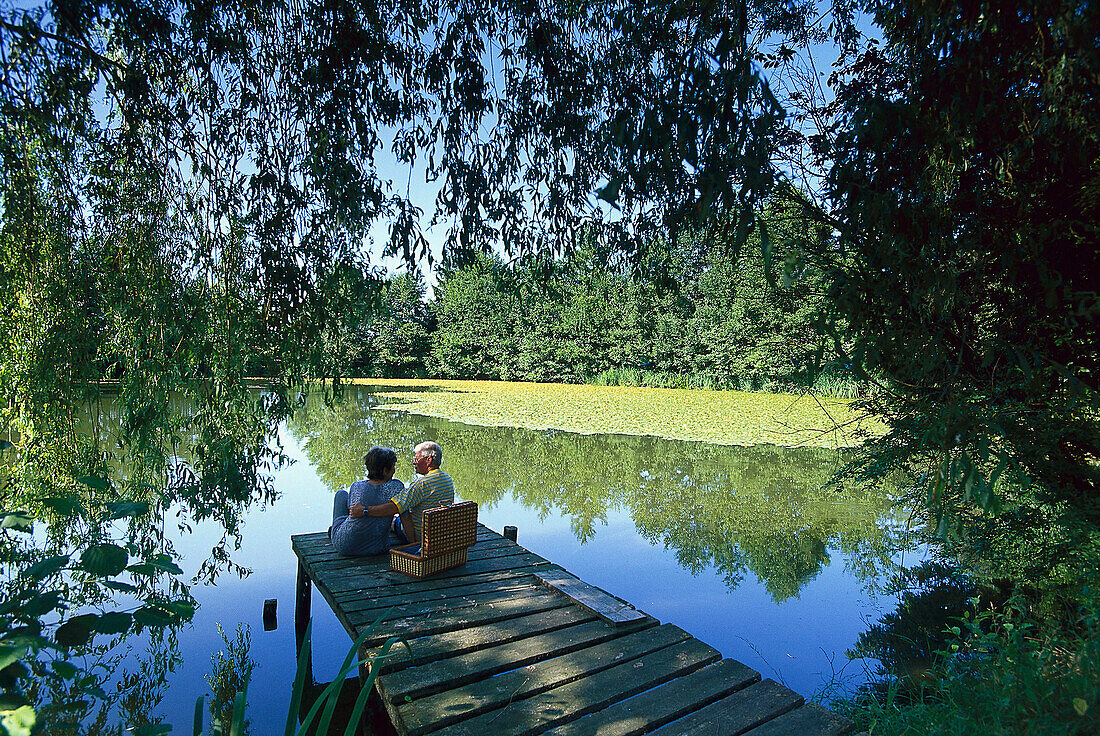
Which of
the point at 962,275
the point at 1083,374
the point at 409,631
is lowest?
the point at 409,631

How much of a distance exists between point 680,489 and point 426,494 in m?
4.93

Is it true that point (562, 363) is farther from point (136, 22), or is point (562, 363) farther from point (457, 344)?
point (136, 22)

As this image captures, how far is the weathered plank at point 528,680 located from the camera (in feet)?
A: 8.32

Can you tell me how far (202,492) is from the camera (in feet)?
10.7

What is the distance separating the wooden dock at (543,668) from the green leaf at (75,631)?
1.38 m

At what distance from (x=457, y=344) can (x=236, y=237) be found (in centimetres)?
2890

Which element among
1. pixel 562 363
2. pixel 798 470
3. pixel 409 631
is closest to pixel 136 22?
pixel 409 631

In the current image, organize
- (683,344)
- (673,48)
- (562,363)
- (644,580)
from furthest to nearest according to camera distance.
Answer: (562,363)
(683,344)
(644,580)
(673,48)

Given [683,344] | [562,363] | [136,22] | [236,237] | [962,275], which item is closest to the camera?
[136,22]

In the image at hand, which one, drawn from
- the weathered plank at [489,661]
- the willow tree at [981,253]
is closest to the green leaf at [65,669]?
the weathered plank at [489,661]

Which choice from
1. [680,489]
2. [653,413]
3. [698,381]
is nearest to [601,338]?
[698,381]

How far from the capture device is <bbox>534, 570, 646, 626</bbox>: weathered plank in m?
3.48

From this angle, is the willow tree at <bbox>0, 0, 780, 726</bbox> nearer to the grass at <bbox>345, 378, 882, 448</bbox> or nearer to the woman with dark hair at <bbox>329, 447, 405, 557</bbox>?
the woman with dark hair at <bbox>329, 447, 405, 557</bbox>

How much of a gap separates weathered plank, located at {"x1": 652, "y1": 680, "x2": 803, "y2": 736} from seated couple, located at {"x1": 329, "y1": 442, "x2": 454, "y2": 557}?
2.16 meters
